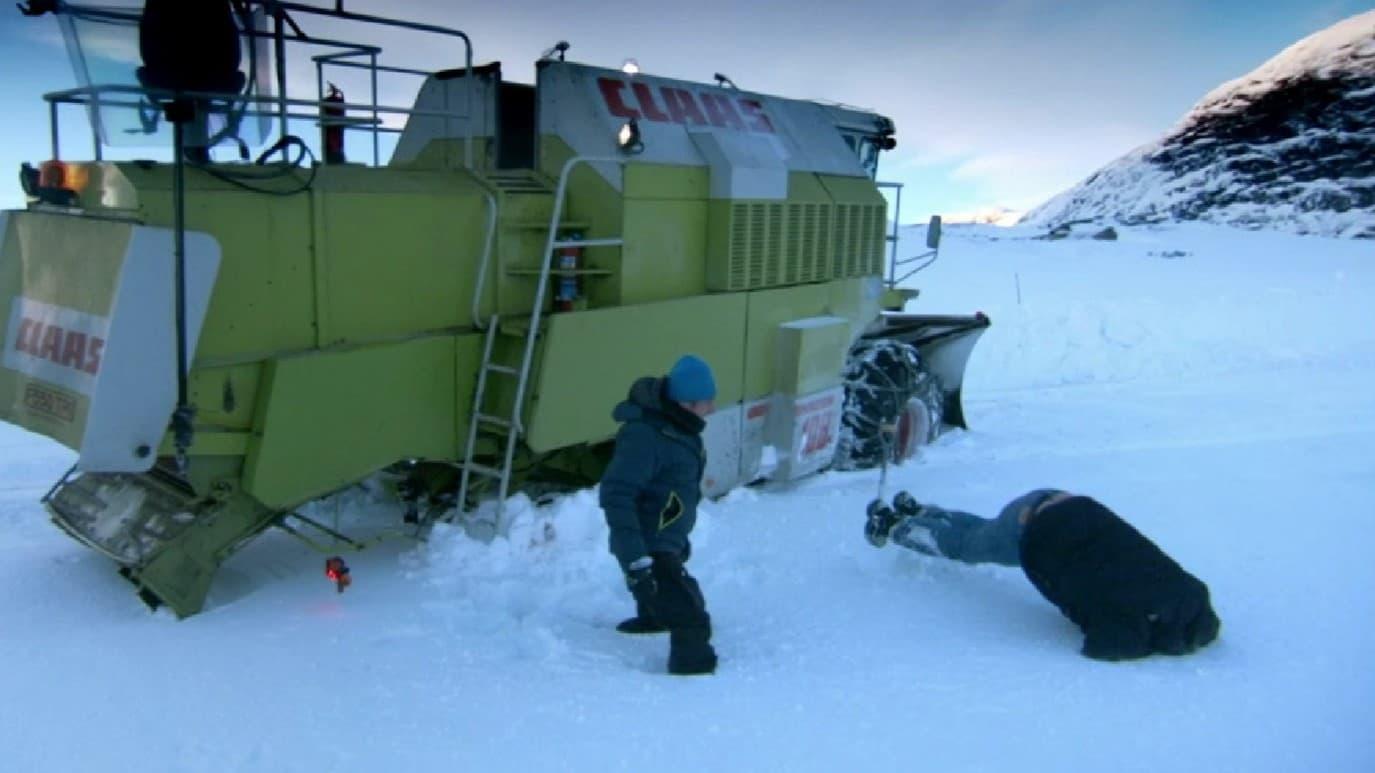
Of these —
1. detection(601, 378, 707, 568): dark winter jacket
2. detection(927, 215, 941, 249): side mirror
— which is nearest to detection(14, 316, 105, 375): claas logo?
detection(601, 378, 707, 568): dark winter jacket

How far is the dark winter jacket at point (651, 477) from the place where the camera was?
4215 millimetres

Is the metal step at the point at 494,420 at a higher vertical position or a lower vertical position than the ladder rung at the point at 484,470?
higher

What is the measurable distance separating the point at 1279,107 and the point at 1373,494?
2543 inches

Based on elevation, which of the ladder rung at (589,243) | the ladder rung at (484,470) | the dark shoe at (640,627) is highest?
the ladder rung at (589,243)

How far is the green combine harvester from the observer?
4.34 m

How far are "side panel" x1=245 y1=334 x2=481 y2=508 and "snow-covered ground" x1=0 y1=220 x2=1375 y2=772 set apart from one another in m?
0.53

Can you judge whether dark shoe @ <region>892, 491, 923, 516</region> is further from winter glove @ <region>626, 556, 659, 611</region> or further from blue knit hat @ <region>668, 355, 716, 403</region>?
winter glove @ <region>626, 556, 659, 611</region>

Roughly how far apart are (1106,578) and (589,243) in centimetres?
296

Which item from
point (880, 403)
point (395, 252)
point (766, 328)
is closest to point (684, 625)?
point (395, 252)

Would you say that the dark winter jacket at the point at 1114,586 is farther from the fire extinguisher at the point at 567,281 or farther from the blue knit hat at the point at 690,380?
the fire extinguisher at the point at 567,281

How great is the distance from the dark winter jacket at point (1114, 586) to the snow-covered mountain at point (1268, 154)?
138 feet

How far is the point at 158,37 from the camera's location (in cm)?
434

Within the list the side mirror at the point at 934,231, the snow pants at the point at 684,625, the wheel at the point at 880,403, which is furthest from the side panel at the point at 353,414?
the side mirror at the point at 934,231

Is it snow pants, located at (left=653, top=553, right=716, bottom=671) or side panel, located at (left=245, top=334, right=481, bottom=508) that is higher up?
side panel, located at (left=245, top=334, right=481, bottom=508)
